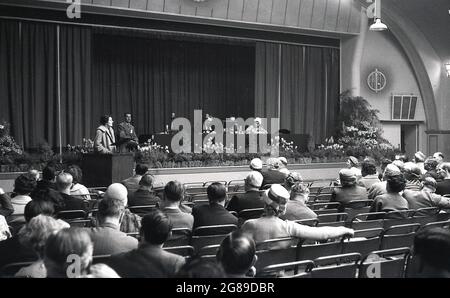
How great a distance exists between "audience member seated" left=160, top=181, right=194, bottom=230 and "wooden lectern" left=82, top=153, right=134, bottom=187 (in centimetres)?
471

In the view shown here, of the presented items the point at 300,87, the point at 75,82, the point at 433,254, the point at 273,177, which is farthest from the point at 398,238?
the point at 300,87

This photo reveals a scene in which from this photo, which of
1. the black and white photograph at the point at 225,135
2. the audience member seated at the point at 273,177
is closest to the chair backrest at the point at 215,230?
the black and white photograph at the point at 225,135

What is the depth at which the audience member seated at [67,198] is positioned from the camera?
508 centimetres

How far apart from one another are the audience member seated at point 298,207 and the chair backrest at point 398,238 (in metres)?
0.67

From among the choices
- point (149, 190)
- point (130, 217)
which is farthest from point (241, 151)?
point (130, 217)

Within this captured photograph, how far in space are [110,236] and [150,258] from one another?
58cm

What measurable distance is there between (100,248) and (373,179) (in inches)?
182

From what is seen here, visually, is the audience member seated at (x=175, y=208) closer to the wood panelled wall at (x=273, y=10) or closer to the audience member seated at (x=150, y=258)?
the audience member seated at (x=150, y=258)

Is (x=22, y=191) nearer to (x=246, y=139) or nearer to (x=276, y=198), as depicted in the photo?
(x=276, y=198)

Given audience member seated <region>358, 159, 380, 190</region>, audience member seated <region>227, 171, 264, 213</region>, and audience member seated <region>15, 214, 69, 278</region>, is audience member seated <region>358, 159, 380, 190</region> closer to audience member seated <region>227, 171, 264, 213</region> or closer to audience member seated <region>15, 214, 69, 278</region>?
audience member seated <region>227, 171, 264, 213</region>

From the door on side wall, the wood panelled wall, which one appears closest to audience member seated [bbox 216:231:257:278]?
the wood panelled wall

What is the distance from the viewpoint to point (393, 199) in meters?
5.09

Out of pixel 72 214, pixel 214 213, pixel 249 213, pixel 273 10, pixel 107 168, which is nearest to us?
pixel 214 213

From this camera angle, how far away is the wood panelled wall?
1330cm
